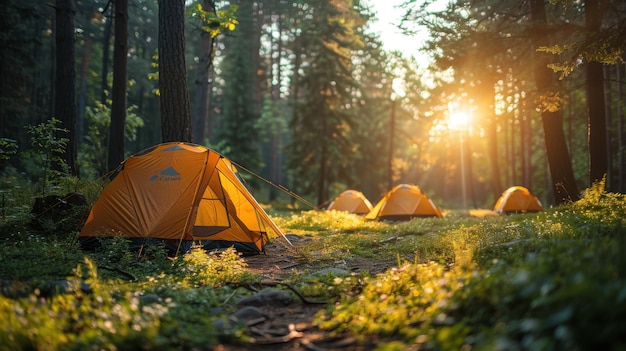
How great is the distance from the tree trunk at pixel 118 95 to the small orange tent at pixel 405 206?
9890mm

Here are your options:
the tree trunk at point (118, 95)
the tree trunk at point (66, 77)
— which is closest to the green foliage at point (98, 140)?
the tree trunk at point (118, 95)

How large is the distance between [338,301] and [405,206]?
12.9 metres

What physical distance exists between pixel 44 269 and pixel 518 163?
4270 centimetres

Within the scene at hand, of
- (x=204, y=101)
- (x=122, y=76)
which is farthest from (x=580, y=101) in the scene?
(x=122, y=76)

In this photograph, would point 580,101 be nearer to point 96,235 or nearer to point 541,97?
point 541,97

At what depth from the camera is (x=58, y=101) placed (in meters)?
12.5

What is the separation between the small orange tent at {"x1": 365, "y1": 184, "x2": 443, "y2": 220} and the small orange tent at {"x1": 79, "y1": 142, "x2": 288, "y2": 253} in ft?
30.6

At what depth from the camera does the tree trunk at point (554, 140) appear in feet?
40.6

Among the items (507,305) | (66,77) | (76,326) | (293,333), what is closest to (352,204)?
(66,77)

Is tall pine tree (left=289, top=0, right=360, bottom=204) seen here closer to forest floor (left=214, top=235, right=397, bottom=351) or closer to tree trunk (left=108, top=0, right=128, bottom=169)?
tree trunk (left=108, top=0, right=128, bottom=169)

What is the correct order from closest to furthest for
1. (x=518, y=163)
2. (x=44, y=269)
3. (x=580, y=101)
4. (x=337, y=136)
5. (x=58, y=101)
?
(x=44, y=269) < (x=58, y=101) < (x=580, y=101) < (x=337, y=136) < (x=518, y=163)

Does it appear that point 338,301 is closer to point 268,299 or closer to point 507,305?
point 268,299

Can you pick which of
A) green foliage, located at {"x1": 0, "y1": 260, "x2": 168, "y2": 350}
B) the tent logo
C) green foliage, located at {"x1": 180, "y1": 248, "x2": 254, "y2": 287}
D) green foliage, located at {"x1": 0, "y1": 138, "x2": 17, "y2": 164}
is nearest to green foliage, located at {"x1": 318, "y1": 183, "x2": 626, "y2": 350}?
green foliage, located at {"x1": 0, "y1": 260, "x2": 168, "y2": 350}

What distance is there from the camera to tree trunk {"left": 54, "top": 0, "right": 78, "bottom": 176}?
40.9ft
